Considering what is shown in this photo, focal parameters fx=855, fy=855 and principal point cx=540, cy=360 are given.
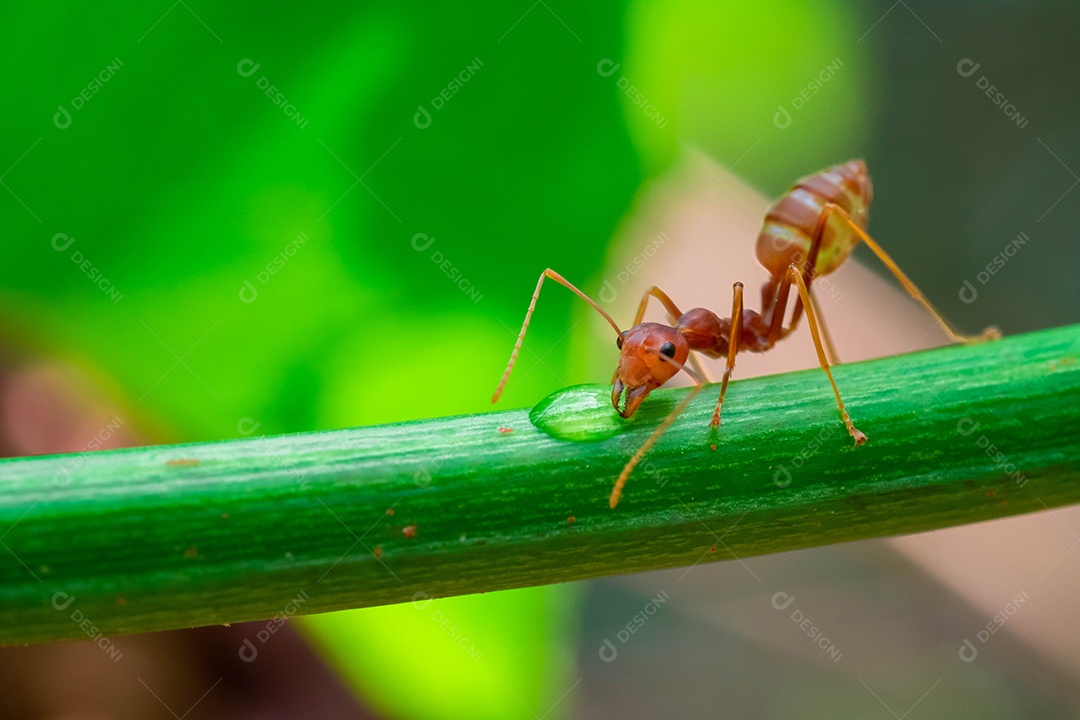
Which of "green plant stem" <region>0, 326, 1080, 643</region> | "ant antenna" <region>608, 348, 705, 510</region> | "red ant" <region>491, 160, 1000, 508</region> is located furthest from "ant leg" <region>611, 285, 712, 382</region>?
"green plant stem" <region>0, 326, 1080, 643</region>

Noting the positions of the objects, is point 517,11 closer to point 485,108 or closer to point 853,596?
point 485,108

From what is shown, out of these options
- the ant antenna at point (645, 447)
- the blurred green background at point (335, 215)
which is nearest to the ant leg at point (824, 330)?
the blurred green background at point (335, 215)

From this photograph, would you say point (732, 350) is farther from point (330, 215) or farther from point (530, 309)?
point (330, 215)

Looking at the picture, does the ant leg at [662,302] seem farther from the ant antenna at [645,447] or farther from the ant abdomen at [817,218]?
the ant antenna at [645,447]

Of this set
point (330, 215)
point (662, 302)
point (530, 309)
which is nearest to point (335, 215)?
point (330, 215)

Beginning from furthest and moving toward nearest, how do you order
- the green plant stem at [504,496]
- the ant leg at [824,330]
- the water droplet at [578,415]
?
the ant leg at [824,330], the water droplet at [578,415], the green plant stem at [504,496]

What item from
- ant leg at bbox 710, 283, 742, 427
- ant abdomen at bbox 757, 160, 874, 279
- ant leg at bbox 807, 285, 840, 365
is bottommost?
ant leg at bbox 710, 283, 742, 427

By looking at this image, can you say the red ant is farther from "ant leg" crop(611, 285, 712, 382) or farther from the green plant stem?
the green plant stem
